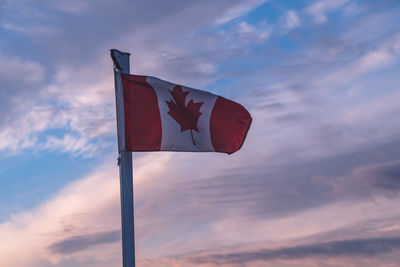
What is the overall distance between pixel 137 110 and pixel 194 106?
209cm

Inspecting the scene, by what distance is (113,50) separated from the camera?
589 inches

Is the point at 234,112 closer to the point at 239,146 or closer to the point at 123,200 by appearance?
the point at 239,146

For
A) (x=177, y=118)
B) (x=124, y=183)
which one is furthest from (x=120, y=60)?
(x=124, y=183)

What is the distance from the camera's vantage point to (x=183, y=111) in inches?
629

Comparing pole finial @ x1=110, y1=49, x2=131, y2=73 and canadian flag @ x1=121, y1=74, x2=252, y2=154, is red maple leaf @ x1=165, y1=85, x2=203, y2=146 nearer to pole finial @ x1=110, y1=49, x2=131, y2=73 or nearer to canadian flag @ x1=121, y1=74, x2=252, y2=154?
canadian flag @ x1=121, y1=74, x2=252, y2=154

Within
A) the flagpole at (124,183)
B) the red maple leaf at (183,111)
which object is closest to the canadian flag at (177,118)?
the red maple leaf at (183,111)

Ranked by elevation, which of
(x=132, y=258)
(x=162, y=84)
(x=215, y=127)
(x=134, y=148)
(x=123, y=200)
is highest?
(x=162, y=84)

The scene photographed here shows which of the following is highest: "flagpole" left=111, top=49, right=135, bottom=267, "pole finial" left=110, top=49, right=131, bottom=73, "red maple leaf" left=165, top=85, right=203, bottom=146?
"pole finial" left=110, top=49, right=131, bottom=73

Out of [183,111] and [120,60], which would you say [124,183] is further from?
[120,60]

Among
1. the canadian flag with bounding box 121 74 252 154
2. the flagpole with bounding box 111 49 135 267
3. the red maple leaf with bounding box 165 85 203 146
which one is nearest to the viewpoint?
the flagpole with bounding box 111 49 135 267

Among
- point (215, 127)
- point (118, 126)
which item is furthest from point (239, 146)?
point (118, 126)

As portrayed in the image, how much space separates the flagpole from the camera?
13.7m

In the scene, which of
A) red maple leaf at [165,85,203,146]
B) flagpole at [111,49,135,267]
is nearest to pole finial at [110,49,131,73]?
flagpole at [111,49,135,267]

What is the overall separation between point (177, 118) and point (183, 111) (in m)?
0.39
